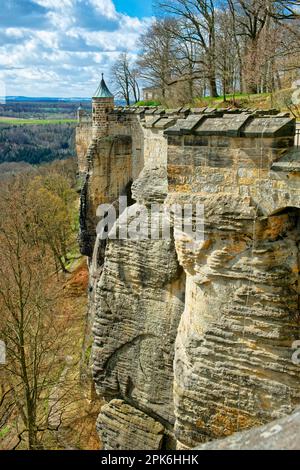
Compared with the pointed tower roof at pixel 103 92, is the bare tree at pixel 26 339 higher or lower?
lower

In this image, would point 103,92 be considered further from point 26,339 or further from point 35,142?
point 35,142

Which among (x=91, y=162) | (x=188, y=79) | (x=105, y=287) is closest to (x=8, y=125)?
(x=188, y=79)

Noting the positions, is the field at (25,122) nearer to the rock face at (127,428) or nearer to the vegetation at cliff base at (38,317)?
the vegetation at cliff base at (38,317)

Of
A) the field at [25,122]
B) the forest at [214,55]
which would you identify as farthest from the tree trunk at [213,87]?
the field at [25,122]

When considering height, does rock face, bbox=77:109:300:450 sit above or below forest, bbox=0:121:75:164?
below

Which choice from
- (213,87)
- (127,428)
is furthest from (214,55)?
(127,428)

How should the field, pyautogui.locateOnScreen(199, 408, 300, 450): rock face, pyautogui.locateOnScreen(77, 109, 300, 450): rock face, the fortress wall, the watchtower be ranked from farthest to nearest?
the field
the fortress wall
the watchtower
pyautogui.locateOnScreen(77, 109, 300, 450): rock face
pyautogui.locateOnScreen(199, 408, 300, 450): rock face

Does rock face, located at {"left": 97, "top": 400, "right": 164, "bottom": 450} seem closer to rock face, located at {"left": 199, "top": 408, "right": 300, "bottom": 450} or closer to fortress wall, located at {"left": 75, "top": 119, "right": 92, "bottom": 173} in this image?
A: rock face, located at {"left": 199, "top": 408, "right": 300, "bottom": 450}

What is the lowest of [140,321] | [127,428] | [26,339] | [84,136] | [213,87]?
[26,339]

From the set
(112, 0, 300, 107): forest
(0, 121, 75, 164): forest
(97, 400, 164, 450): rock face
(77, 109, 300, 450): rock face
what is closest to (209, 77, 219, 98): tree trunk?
(112, 0, 300, 107): forest

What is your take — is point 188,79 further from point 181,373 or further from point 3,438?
point 181,373

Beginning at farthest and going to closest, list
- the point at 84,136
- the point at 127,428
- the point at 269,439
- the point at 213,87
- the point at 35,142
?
the point at 35,142, the point at 213,87, the point at 84,136, the point at 127,428, the point at 269,439

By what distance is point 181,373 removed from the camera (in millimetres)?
8164

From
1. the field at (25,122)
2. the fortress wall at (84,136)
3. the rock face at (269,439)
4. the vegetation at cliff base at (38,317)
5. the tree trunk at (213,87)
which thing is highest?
the field at (25,122)
